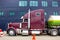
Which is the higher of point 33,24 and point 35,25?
point 33,24

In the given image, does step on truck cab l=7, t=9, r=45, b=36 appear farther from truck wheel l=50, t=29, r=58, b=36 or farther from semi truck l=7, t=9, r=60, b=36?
truck wheel l=50, t=29, r=58, b=36

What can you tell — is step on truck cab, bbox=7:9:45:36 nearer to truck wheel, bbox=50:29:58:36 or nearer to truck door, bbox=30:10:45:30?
truck door, bbox=30:10:45:30

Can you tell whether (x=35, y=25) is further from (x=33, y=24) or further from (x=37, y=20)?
(x=37, y=20)

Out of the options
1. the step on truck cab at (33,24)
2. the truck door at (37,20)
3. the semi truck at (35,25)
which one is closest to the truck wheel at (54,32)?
the semi truck at (35,25)

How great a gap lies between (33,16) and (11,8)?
16365 millimetres

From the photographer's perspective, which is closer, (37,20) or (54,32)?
(37,20)

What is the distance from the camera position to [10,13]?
4119 cm

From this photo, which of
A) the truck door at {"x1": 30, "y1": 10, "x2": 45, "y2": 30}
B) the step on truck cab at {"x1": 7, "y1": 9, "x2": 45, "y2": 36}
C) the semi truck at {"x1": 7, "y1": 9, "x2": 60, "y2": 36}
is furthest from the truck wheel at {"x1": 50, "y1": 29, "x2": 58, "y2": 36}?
the truck door at {"x1": 30, "y1": 10, "x2": 45, "y2": 30}

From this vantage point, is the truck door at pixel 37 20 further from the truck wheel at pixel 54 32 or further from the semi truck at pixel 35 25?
the truck wheel at pixel 54 32

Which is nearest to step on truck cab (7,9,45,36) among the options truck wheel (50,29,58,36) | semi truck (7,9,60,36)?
semi truck (7,9,60,36)

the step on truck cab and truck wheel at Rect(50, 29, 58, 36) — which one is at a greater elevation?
the step on truck cab

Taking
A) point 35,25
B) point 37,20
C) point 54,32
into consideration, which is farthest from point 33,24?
point 54,32

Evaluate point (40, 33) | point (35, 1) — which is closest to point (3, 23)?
point (35, 1)

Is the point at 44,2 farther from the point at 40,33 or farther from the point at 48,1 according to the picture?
the point at 40,33
